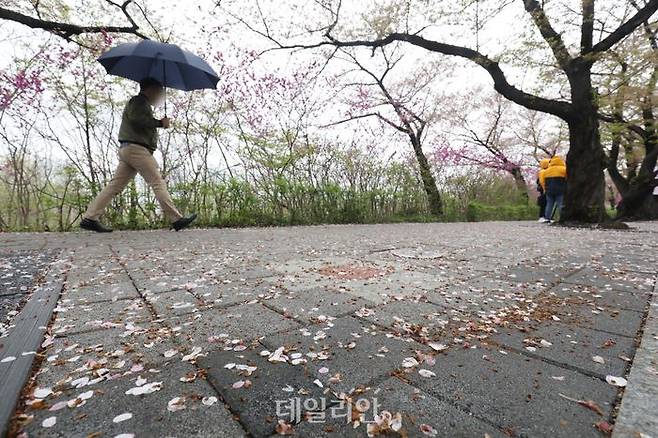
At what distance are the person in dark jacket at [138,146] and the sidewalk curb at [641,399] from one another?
464cm

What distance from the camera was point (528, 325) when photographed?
1.48 meters

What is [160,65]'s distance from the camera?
14.0 feet

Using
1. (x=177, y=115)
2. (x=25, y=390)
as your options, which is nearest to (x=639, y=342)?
(x=25, y=390)

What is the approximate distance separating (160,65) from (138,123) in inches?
35.2

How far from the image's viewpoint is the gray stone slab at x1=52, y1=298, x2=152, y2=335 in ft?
4.57

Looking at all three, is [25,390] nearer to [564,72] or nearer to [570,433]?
[570,433]

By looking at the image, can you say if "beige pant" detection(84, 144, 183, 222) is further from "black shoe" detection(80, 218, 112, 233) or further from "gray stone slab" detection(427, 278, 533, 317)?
"gray stone slab" detection(427, 278, 533, 317)

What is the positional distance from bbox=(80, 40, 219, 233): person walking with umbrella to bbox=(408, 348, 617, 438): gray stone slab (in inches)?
168

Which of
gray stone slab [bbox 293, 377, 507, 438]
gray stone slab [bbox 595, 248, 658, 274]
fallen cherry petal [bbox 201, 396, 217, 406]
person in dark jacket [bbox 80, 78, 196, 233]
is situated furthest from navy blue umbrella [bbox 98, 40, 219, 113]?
gray stone slab [bbox 595, 248, 658, 274]

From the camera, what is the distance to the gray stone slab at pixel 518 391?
32.8 inches

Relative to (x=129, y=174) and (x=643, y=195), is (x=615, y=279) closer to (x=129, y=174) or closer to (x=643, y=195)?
(x=129, y=174)

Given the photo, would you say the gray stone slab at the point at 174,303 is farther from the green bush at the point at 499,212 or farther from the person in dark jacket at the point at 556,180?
the green bush at the point at 499,212

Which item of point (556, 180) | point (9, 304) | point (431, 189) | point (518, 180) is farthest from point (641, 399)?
point (518, 180)

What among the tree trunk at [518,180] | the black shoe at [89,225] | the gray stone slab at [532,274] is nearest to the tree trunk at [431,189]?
the tree trunk at [518,180]
